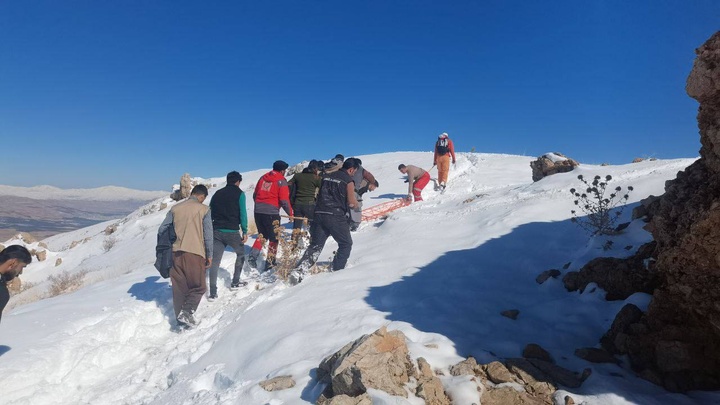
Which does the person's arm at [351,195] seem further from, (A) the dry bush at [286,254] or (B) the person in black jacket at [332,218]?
(A) the dry bush at [286,254]

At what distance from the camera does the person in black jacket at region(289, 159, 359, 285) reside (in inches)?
233

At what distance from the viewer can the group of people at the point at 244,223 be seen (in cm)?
551

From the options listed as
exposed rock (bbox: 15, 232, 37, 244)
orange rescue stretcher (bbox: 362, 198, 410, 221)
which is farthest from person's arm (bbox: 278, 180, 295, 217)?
exposed rock (bbox: 15, 232, 37, 244)

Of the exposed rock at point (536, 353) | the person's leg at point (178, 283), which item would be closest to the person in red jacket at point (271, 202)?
the person's leg at point (178, 283)

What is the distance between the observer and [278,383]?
309 cm

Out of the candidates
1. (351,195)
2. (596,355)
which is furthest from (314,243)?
(596,355)

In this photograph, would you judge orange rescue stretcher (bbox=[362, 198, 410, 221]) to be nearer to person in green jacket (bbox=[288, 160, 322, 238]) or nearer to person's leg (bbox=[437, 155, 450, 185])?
person's leg (bbox=[437, 155, 450, 185])

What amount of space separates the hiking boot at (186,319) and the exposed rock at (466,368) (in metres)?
3.85

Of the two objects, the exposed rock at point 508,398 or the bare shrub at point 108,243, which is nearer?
the exposed rock at point 508,398

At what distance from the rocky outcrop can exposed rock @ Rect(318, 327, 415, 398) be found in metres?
1.77

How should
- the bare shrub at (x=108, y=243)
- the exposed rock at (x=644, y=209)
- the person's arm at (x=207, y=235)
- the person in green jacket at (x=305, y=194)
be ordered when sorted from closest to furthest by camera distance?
1. the exposed rock at (x=644, y=209)
2. the person's arm at (x=207, y=235)
3. the person in green jacket at (x=305, y=194)
4. the bare shrub at (x=108, y=243)

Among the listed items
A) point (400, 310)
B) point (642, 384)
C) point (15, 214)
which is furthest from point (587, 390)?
point (15, 214)

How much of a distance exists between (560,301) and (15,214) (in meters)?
132

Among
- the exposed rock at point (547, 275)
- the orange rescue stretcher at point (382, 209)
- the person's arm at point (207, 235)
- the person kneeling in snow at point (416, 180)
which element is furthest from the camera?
the person kneeling in snow at point (416, 180)
